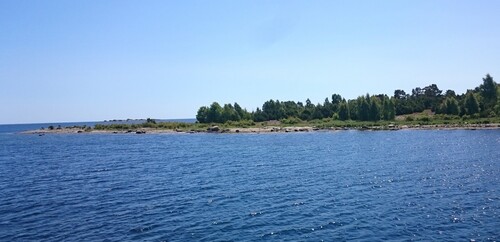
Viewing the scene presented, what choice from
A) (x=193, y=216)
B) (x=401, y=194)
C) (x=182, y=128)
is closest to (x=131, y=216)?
(x=193, y=216)

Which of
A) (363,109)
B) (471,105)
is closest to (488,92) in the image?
(471,105)

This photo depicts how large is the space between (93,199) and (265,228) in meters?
21.5

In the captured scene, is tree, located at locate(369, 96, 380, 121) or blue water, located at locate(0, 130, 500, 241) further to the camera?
tree, located at locate(369, 96, 380, 121)

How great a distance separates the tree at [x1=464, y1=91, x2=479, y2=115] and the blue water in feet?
381

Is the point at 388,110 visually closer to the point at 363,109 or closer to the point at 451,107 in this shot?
the point at 363,109

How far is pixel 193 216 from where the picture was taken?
1326 inches

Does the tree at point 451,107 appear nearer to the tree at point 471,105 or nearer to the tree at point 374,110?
the tree at point 471,105

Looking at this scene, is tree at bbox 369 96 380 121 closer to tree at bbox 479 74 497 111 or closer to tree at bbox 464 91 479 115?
tree at bbox 464 91 479 115

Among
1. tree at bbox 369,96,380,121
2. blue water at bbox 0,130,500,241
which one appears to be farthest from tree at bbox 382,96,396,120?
blue water at bbox 0,130,500,241

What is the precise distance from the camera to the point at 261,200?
1527 inches

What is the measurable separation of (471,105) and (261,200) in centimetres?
16473

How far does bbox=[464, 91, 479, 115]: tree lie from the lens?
172 metres

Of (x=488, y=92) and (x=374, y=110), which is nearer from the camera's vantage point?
(x=488, y=92)

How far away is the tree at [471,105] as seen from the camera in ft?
563
